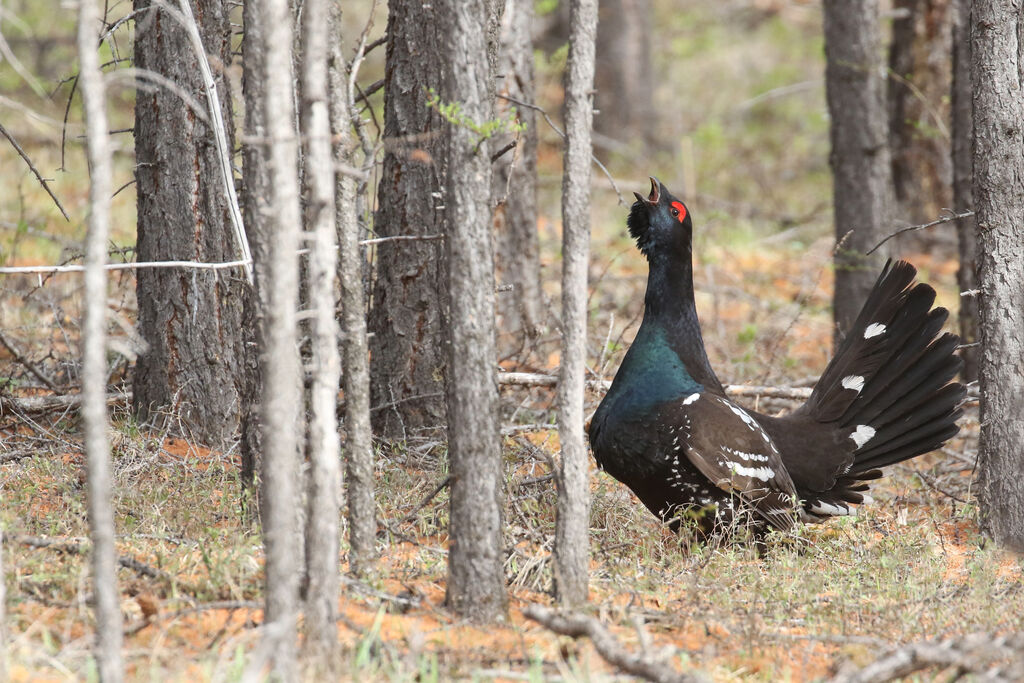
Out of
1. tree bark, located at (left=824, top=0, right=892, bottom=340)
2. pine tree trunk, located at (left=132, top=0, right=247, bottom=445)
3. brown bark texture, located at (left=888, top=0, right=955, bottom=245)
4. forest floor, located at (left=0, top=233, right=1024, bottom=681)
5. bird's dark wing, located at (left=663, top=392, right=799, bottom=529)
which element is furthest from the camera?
brown bark texture, located at (left=888, top=0, right=955, bottom=245)

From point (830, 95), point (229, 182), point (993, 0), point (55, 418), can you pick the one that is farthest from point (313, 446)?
point (830, 95)

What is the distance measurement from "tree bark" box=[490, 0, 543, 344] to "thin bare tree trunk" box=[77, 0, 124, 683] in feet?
15.3

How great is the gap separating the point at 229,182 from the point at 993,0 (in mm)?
3504

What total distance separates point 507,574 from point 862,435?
254 centimetres

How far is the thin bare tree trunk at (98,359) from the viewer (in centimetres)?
269

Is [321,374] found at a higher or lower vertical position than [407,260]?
lower

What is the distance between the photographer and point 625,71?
51.3 feet

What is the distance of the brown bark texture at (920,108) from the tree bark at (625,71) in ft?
16.7

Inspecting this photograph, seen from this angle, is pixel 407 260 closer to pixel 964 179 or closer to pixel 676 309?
pixel 676 309

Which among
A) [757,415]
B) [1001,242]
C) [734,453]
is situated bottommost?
[734,453]

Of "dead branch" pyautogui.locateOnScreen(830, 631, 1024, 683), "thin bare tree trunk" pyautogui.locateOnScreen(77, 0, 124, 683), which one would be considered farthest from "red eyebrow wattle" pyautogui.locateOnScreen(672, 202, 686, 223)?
"thin bare tree trunk" pyautogui.locateOnScreen(77, 0, 124, 683)

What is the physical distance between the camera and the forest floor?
3293 mm

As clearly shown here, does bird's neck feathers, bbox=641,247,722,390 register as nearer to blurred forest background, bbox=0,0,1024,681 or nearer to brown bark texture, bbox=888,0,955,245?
blurred forest background, bbox=0,0,1024,681

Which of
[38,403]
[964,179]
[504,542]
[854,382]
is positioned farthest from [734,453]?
[38,403]
